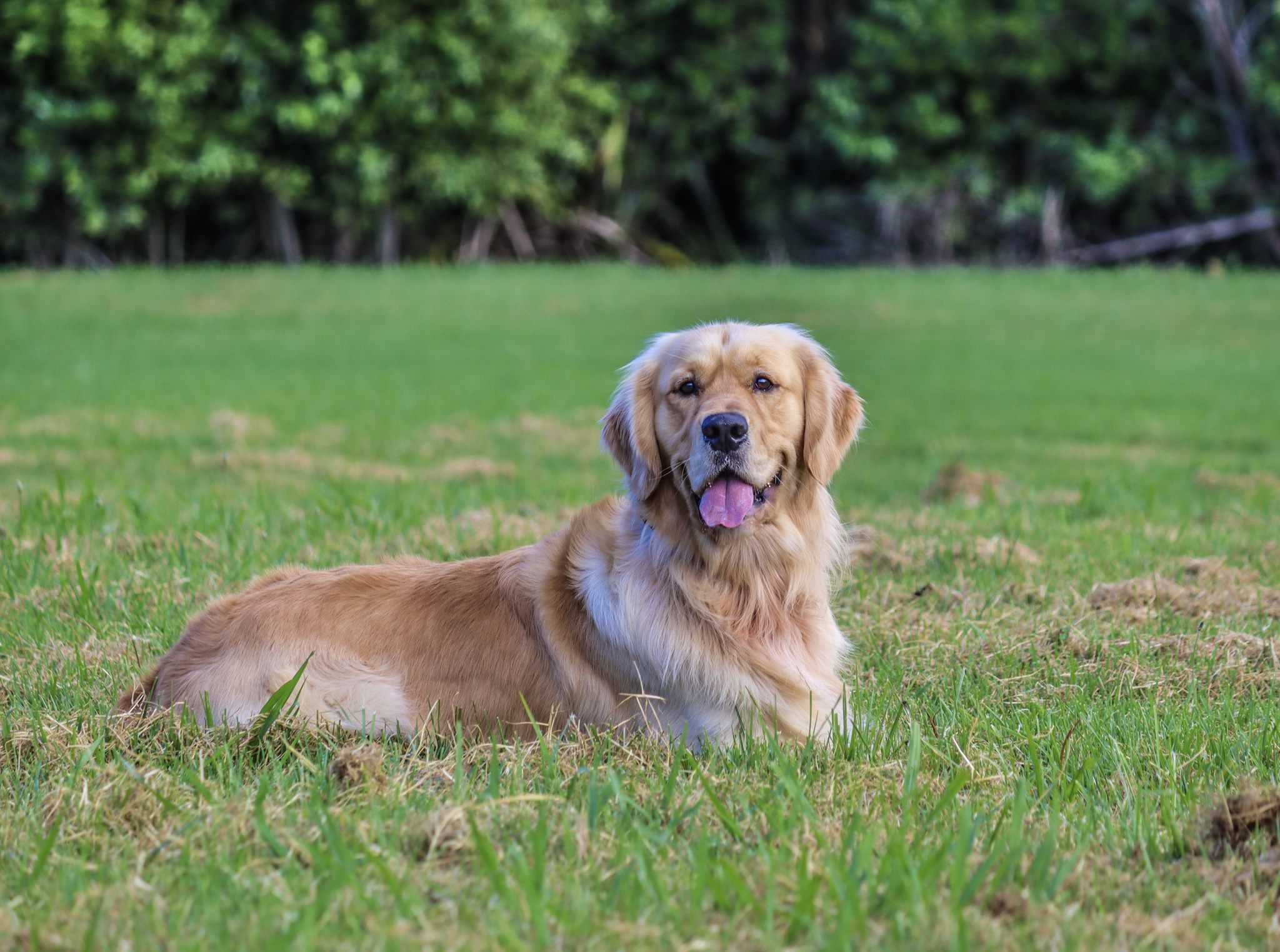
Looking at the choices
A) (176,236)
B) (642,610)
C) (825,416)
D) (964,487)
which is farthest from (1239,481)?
(176,236)

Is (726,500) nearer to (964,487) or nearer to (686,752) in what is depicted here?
(686,752)

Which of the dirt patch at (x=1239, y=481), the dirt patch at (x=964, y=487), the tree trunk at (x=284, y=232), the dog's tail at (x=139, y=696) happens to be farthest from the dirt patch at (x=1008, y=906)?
the tree trunk at (x=284, y=232)

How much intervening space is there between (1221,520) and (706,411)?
14.4 ft

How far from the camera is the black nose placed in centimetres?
363

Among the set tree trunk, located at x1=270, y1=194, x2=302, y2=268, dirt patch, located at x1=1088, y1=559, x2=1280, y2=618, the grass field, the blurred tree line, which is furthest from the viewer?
tree trunk, located at x1=270, y1=194, x2=302, y2=268

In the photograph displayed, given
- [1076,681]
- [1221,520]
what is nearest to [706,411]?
[1076,681]

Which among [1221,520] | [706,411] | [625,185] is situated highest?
[625,185]

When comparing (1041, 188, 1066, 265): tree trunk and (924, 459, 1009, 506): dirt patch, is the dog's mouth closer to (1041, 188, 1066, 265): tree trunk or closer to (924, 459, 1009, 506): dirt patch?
(924, 459, 1009, 506): dirt patch

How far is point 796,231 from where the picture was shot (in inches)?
1121

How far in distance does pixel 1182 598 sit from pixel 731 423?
7.66ft

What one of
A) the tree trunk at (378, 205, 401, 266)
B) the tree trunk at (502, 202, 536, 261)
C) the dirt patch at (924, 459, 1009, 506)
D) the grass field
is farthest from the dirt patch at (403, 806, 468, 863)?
the tree trunk at (502, 202, 536, 261)

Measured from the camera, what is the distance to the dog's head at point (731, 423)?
370 centimetres

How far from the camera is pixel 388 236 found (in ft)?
85.0

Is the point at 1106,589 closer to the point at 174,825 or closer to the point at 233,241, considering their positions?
the point at 174,825
